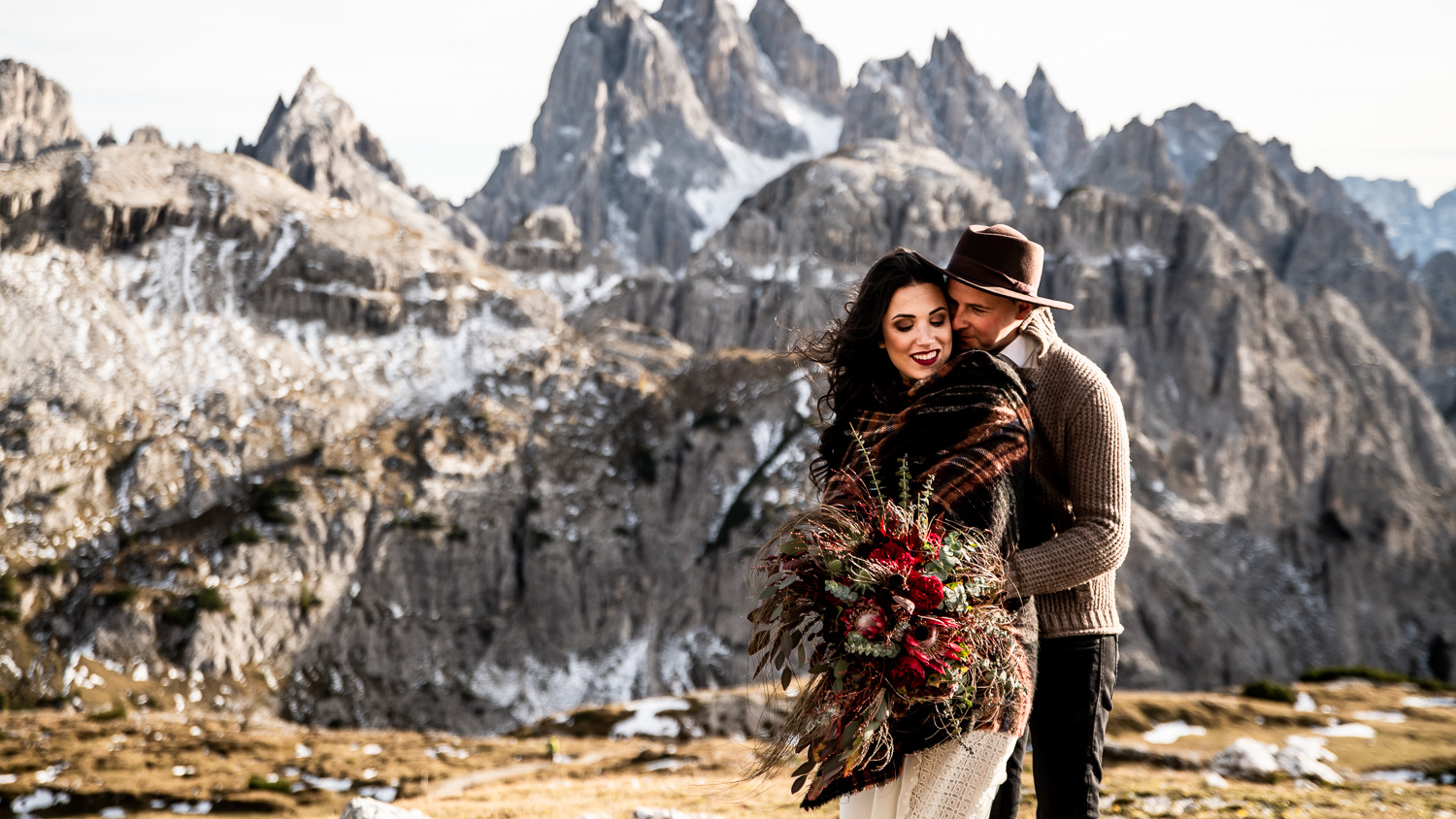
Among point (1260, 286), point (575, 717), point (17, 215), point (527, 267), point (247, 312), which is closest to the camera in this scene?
point (575, 717)

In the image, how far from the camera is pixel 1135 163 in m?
184

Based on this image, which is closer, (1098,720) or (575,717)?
(1098,720)

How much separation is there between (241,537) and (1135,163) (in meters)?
176

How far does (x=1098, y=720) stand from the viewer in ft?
16.0

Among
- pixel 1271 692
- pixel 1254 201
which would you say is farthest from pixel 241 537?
pixel 1254 201

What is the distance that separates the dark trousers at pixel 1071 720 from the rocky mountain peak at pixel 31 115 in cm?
19674

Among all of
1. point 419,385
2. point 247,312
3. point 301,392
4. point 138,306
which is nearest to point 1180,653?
point 419,385

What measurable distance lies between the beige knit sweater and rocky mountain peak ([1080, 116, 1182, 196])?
191 meters

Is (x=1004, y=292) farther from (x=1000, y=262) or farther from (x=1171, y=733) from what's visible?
(x=1171, y=733)

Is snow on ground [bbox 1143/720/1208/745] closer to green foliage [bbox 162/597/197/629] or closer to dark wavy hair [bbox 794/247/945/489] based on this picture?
dark wavy hair [bbox 794/247/945/489]

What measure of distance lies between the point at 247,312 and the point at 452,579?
40054 mm

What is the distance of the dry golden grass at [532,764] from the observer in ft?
49.5

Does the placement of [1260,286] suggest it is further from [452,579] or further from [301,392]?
[301,392]

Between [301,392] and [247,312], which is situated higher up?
[247,312]
